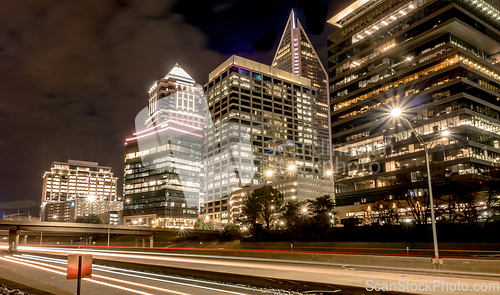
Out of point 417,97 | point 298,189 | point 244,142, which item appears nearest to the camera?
point 417,97

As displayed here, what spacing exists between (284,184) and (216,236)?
4303cm

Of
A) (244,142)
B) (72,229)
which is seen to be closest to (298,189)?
(244,142)

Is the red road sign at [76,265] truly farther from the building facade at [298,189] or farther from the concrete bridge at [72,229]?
the building facade at [298,189]

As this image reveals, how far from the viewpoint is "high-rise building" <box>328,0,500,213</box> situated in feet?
267

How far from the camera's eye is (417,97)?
89.8m

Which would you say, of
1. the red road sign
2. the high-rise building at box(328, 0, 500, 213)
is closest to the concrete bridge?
the high-rise building at box(328, 0, 500, 213)

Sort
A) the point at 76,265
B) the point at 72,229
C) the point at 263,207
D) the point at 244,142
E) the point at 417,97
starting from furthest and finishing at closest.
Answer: the point at 244,142 < the point at 417,97 < the point at 72,229 < the point at 263,207 < the point at 76,265

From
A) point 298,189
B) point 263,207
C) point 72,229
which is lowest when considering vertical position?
point 72,229

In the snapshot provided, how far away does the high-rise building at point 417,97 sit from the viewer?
81.5 metres

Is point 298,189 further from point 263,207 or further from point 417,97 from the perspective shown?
point 263,207

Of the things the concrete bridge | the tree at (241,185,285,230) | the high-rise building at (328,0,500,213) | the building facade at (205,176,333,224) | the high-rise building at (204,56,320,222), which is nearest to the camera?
the concrete bridge

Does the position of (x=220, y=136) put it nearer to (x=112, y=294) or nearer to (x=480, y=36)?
(x=480, y=36)

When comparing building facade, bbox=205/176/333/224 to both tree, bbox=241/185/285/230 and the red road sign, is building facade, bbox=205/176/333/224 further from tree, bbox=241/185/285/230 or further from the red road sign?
the red road sign

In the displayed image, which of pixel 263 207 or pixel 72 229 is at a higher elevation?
pixel 263 207
